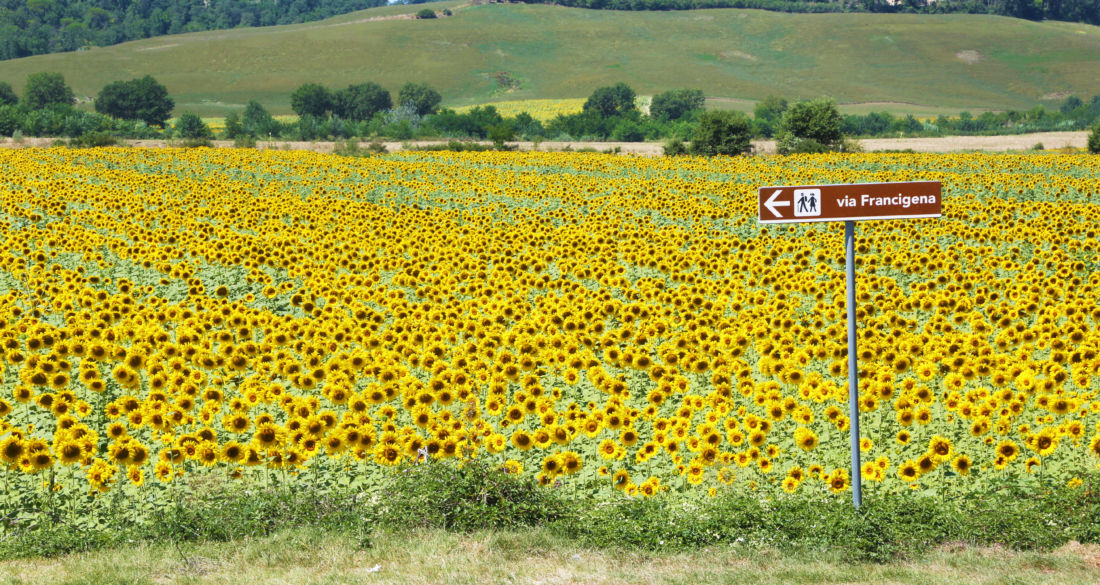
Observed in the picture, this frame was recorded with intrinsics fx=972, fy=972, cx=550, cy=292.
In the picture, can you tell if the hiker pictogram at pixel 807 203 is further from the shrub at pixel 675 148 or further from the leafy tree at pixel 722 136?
the shrub at pixel 675 148

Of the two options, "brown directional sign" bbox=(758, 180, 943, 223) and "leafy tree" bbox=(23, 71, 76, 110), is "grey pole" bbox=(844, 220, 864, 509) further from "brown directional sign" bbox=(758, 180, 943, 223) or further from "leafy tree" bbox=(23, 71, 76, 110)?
"leafy tree" bbox=(23, 71, 76, 110)

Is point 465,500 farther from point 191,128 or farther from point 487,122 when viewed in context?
point 487,122

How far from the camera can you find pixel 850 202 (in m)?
7.36

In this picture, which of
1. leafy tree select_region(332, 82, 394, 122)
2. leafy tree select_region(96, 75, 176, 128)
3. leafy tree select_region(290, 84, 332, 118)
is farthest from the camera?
leafy tree select_region(290, 84, 332, 118)

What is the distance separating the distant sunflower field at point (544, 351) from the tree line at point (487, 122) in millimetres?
31423

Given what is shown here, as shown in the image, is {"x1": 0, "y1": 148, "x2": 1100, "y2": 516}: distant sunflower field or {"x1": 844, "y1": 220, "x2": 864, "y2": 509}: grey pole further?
{"x1": 0, "y1": 148, "x2": 1100, "y2": 516}: distant sunflower field

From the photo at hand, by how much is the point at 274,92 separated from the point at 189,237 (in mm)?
138995

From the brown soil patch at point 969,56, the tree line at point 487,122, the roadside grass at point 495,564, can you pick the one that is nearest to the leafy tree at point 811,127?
the tree line at point 487,122

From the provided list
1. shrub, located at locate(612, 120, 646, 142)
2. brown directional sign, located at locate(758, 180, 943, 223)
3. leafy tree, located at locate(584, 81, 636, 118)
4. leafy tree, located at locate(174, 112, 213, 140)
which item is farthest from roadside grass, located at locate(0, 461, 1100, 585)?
leafy tree, located at locate(584, 81, 636, 118)

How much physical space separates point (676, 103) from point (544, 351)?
384 feet

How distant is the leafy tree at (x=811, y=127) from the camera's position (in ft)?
175

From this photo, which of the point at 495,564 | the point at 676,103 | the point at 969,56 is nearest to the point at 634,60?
the point at 676,103

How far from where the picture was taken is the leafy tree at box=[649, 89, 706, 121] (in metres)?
123

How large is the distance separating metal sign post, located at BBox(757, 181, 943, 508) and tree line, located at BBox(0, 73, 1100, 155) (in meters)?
45.0
